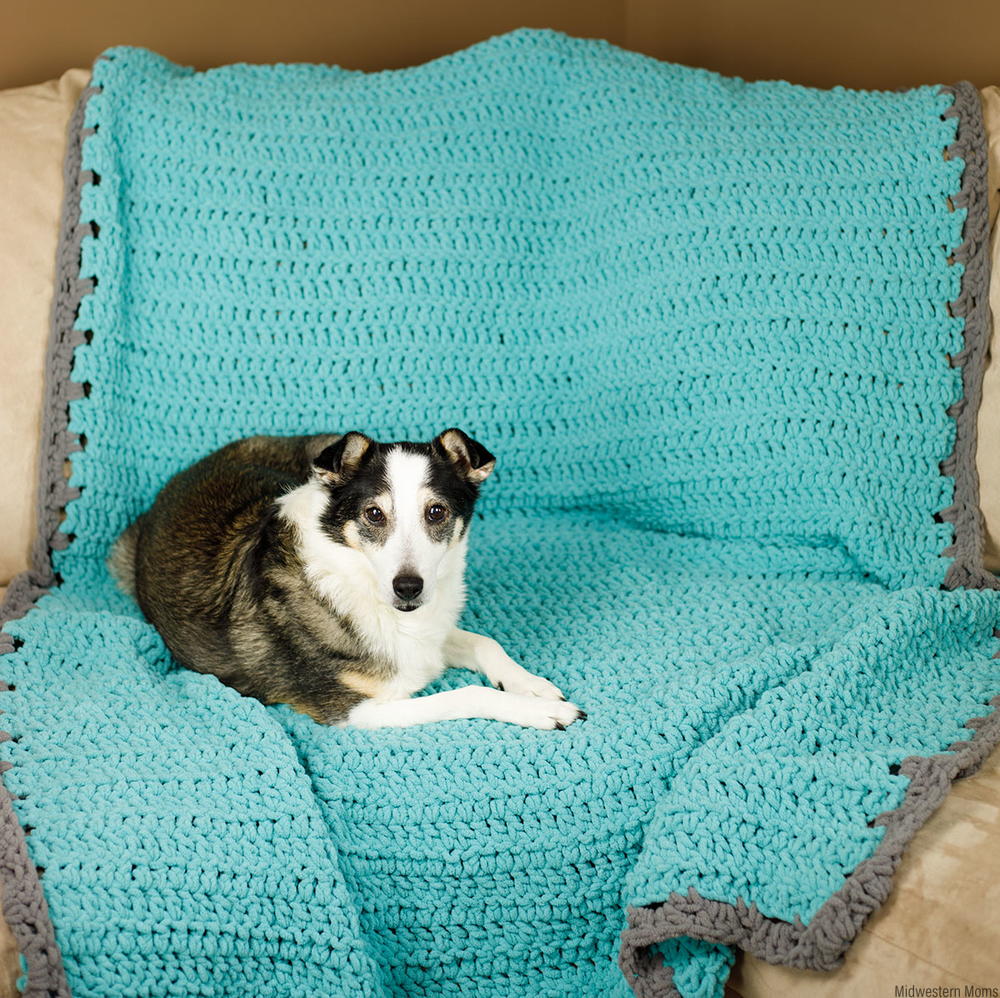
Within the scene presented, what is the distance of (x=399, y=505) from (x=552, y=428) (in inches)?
24.6

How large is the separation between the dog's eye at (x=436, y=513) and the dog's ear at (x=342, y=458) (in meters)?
0.15

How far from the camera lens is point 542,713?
1.78 m

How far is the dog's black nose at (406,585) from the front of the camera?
1.77 m

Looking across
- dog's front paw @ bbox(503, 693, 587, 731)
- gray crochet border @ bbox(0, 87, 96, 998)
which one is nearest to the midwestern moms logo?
dog's front paw @ bbox(503, 693, 587, 731)

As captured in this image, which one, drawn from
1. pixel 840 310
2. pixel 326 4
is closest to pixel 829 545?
pixel 840 310

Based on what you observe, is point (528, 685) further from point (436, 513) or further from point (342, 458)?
point (342, 458)

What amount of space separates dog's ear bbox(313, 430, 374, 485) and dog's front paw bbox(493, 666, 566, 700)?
1.47 feet

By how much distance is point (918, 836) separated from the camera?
1.52m

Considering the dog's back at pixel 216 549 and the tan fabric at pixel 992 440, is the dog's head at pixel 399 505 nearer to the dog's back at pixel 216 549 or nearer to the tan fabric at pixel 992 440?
the dog's back at pixel 216 549

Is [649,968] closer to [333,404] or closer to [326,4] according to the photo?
[333,404]

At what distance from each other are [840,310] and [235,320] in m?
1.22

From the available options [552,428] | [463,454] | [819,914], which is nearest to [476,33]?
[552,428]

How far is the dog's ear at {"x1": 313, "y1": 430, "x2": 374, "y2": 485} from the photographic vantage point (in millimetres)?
1828

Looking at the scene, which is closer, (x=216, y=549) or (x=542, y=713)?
(x=542, y=713)
